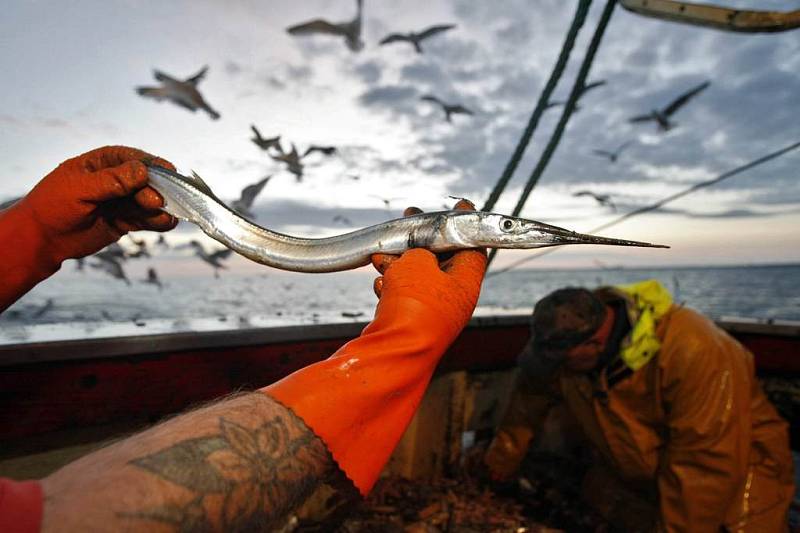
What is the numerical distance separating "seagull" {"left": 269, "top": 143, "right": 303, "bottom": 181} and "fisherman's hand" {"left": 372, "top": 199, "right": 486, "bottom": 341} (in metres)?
6.66

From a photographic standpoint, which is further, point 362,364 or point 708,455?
point 708,455

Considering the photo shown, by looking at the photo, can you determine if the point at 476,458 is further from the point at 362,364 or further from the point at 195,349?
the point at 362,364

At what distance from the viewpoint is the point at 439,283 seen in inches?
66.9

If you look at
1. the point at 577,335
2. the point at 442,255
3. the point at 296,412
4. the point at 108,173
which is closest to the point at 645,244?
the point at 442,255

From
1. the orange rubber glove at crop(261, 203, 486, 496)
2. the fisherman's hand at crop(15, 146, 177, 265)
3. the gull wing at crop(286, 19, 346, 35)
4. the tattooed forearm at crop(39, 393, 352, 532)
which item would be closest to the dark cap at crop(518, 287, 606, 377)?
the orange rubber glove at crop(261, 203, 486, 496)

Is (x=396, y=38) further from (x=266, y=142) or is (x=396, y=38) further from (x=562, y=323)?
(x=562, y=323)

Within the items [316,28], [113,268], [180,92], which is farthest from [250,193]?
[113,268]

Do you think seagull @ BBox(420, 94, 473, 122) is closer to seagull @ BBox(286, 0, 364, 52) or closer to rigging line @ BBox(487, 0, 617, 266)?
seagull @ BBox(286, 0, 364, 52)

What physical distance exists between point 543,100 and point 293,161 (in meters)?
6.02

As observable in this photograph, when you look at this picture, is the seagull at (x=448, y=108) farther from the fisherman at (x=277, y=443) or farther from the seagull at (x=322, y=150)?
the fisherman at (x=277, y=443)

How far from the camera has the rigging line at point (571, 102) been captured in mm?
2713

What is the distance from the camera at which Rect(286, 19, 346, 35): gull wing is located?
7.93m

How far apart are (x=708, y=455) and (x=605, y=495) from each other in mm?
1318

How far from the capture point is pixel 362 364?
1.30 m
